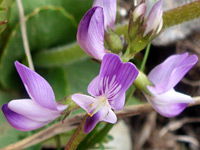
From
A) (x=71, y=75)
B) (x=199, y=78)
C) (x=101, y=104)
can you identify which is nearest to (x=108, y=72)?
(x=101, y=104)

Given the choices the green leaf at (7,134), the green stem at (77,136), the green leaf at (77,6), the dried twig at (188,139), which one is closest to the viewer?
the green stem at (77,136)

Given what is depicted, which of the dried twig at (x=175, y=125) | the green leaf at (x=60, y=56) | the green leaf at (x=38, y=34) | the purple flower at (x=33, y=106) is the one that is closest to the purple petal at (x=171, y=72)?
the purple flower at (x=33, y=106)

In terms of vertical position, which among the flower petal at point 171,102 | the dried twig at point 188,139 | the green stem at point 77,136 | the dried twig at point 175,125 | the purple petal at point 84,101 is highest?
the purple petal at point 84,101

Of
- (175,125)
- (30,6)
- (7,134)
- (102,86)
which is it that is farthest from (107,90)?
(175,125)

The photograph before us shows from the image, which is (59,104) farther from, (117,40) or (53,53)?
Answer: (53,53)

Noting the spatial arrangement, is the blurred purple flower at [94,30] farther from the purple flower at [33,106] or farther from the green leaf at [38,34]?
the green leaf at [38,34]

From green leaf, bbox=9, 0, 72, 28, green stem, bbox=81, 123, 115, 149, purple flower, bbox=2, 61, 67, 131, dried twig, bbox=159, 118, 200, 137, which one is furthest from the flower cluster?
dried twig, bbox=159, 118, 200, 137
